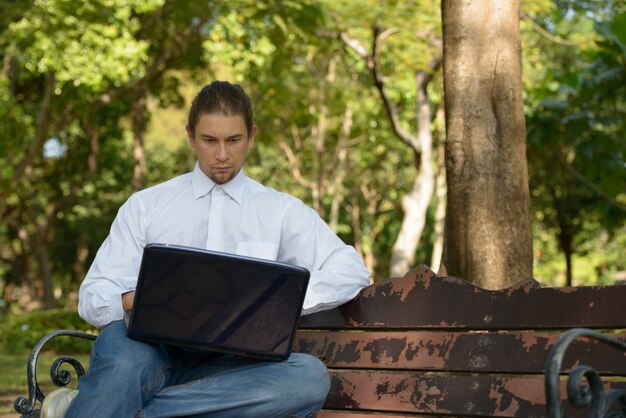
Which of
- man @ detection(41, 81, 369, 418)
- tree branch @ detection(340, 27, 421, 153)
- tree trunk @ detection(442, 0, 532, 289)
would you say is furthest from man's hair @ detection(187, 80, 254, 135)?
tree branch @ detection(340, 27, 421, 153)

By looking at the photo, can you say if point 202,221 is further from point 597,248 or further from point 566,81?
point 597,248

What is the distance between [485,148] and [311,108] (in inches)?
796

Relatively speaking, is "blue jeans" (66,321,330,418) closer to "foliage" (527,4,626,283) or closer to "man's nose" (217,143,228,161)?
"man's nose" (217,143,228,161)

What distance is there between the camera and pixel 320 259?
13.4ft

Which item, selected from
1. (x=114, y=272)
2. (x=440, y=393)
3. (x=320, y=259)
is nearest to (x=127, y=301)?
(x=114, y=272)

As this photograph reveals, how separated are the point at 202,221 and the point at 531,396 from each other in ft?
4.49

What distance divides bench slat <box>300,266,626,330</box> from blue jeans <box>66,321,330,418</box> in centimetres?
47

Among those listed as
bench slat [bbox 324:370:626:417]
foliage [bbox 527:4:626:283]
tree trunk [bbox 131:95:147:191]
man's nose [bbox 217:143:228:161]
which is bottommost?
bench slat [bbox 324:370:626:417]

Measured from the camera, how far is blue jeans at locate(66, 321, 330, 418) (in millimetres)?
3521

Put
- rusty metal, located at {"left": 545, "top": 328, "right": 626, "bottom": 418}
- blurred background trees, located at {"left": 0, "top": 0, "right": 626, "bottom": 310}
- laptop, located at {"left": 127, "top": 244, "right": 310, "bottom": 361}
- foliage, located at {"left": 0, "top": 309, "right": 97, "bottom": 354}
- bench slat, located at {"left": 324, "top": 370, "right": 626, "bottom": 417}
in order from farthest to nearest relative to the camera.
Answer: foliage, located at {"left": 0, "top": 309, "right": 97, "bottom": 354}
blurred background trees, located at {"left": 0, "top": 0, "right": 626, "bottom": 310}
bench slat, located at {"left": 324, "top": 370, "right": 626, "bottom": 417}
laptop, located at {"left": 127, "top": 244, "right": 310, "bottom": 361}
rusty metal, located at {"left": 545, "top": 328, "right": 626, "bottom": 418}

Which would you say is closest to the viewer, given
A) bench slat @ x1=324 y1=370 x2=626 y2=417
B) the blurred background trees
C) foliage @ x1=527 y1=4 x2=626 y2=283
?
bench slat @ x1=324 y1=370 x2=626 y2=417

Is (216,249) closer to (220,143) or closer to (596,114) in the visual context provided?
(220,143)

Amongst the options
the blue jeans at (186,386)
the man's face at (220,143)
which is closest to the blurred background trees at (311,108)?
the man's face at (220,143)

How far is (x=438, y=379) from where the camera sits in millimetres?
3975
